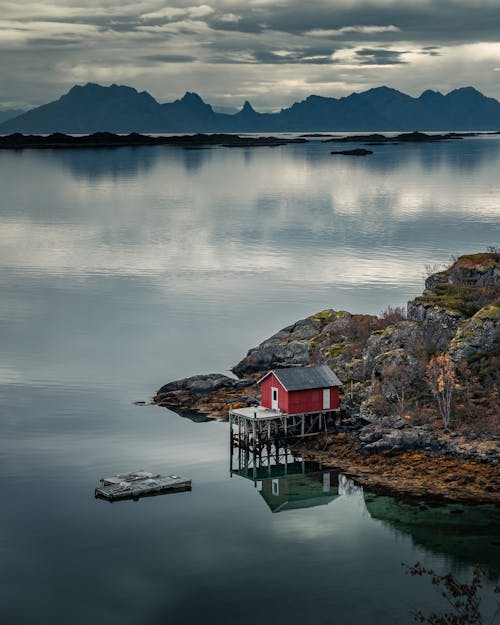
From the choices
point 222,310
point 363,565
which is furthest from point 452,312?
point 222,310

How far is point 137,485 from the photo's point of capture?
4878cm

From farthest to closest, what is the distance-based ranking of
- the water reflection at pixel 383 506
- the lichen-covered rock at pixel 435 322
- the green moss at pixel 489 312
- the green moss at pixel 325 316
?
the green moss at pixel 325 316 < the lichen-covered rock at pixel 435 322 < the green moss at pixel 489 312 < the water reflection at pixel 383 506

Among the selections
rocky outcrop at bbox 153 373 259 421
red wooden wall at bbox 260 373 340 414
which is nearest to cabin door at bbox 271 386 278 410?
red wooden wall at bbox 260 373 340 414

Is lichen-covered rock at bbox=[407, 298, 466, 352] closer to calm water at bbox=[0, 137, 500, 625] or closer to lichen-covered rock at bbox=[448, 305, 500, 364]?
lichen-covered rock at bbox=[448, 305, 500, 364]

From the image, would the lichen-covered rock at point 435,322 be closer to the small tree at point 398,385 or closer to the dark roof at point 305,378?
the small tree at point 398,385

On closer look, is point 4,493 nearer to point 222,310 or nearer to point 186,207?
point 222,310

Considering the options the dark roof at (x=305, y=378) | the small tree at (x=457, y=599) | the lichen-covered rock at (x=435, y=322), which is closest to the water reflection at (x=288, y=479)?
the dark roof at (x=305, y=378)

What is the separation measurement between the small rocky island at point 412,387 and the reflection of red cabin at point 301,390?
5.87ft

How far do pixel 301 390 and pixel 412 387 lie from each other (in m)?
7.18

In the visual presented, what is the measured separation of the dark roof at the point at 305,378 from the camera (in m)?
56.2

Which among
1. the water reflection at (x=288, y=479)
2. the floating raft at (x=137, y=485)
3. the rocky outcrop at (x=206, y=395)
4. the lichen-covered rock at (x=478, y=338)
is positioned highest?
the lichen-covered rock at (x=478, y=338)

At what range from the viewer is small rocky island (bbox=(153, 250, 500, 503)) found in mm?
50750

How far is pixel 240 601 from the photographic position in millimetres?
38438

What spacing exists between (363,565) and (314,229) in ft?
368
